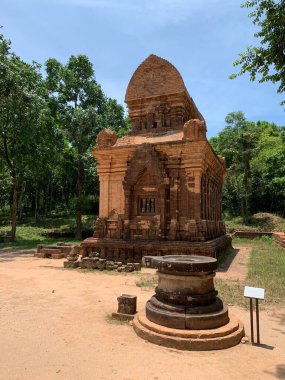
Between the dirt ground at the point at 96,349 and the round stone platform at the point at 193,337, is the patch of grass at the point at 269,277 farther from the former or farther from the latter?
the round stone platform at the point at 193,337

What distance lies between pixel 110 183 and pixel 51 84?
16.3 m

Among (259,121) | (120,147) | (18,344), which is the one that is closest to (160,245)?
(120,147)

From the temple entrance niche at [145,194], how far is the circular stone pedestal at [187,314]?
24.0 ft

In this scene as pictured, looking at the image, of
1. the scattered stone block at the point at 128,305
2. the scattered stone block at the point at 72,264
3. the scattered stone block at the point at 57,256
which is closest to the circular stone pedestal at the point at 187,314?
the scattered stone block at the point at 128,305

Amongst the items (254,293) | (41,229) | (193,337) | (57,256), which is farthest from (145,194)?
(41,229)

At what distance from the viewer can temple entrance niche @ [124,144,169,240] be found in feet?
44.0

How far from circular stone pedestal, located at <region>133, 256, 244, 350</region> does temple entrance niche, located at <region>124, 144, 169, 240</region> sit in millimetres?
7312

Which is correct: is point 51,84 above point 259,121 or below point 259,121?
below

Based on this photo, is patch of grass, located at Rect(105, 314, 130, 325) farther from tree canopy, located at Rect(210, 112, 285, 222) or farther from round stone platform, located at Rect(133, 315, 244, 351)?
tree canopy, located at Rect(210, 112, 285, 222)

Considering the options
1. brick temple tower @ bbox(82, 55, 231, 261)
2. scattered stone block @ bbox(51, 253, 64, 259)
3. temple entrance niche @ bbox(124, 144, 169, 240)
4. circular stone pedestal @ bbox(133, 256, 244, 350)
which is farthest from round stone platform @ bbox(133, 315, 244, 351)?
scattered stone block @ bbox(51, 253, 64, 259)

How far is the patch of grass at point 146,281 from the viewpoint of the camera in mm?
9367

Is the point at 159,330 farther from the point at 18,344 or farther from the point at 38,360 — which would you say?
the point at 18,344

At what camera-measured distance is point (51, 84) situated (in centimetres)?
2728

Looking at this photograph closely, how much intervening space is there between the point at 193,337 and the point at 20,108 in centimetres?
1950
